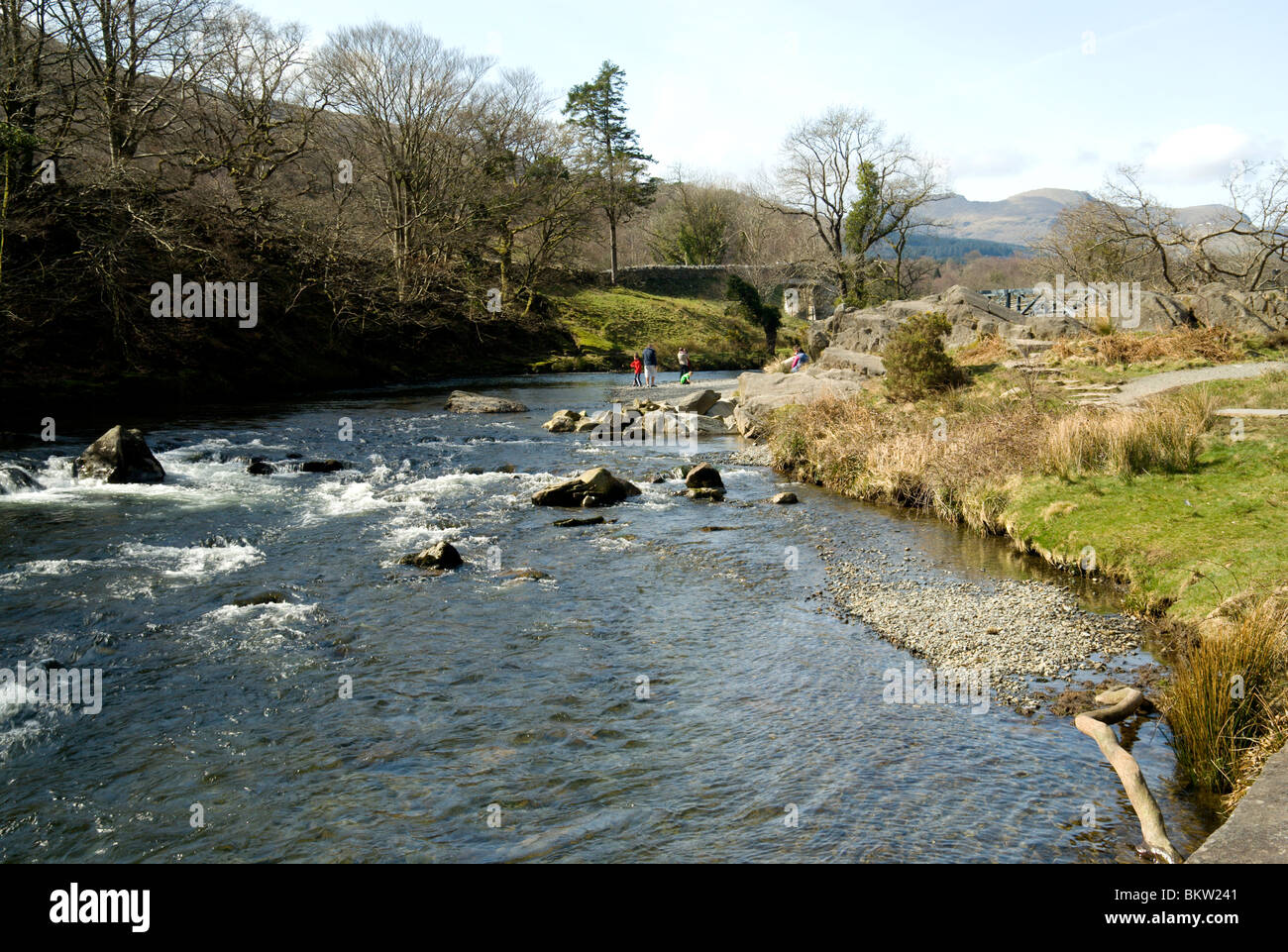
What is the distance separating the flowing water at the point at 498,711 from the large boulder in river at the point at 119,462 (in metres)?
1.82

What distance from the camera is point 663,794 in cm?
671

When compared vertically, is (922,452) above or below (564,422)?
below

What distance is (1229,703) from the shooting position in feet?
22.7

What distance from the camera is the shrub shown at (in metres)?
22.5

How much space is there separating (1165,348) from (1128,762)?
20356mm

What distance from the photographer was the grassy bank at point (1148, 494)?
279 inches

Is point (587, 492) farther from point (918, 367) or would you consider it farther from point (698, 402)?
point (698, 402)

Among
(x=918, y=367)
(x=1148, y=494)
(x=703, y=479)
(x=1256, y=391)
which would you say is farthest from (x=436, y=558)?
(x=1256, y=391)

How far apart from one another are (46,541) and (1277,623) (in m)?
15.7
